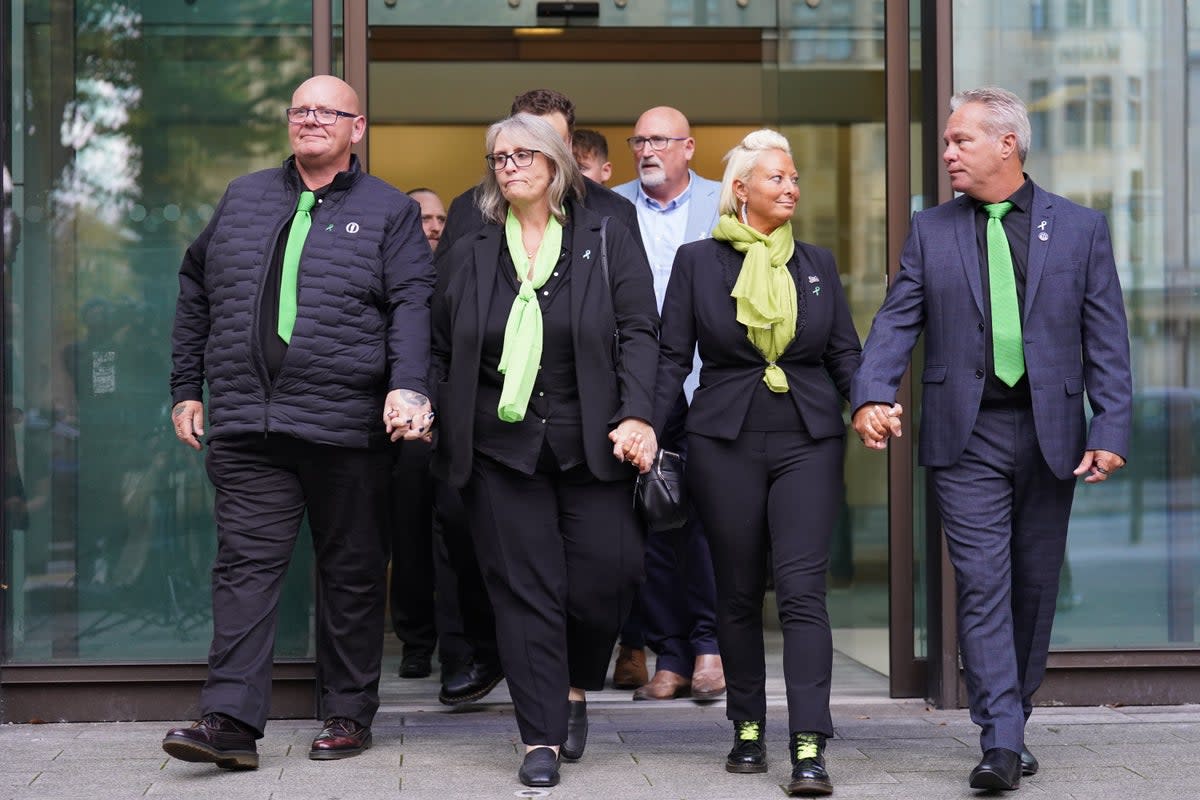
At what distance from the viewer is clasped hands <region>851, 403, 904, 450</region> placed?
500cm

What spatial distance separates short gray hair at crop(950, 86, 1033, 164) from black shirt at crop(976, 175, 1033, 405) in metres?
0.15

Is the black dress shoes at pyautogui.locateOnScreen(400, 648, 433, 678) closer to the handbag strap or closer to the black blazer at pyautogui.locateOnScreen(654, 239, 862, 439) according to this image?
the black blazer at pyautogui.locateOnScreen(654, 239, 862, 439)

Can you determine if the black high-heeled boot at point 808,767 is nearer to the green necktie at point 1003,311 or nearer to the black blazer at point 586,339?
the black blazer at point 586,339

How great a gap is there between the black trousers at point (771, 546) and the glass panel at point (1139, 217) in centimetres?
180

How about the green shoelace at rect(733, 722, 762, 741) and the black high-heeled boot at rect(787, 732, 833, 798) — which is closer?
the black high-heeled boot at rect(787, 732, 833, 798)

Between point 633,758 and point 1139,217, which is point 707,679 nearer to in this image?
point 633,758

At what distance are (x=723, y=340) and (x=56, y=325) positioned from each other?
2.59 meters

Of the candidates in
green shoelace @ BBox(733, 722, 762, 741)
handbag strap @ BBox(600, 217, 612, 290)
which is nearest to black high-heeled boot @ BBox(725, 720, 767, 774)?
green shoelace @ BBox(733, 722, 762, 741)

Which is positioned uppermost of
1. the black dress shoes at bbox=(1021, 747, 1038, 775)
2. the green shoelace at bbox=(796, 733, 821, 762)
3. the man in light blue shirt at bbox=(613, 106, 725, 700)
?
the man in light blue shirt at bbox=(613, 106, 725, 700)

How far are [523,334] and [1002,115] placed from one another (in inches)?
61.7

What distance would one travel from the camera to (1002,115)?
204 inches

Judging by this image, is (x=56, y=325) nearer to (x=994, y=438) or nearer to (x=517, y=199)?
(x=517, y=199)

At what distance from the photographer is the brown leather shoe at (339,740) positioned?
5465 mm

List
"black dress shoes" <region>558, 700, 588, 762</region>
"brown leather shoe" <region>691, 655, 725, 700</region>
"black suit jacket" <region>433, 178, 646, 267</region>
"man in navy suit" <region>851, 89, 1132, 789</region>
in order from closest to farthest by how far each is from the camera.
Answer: "man in navy suit" <region>851, 89, 1132, 789</region> → "black dress shoes" <region>558, 700, 588, 762</region> → "black suit jacket" <region>433, 178, 646, 267</region> → "brown leather shoe" <region>691, 655, 725, 700</region>
